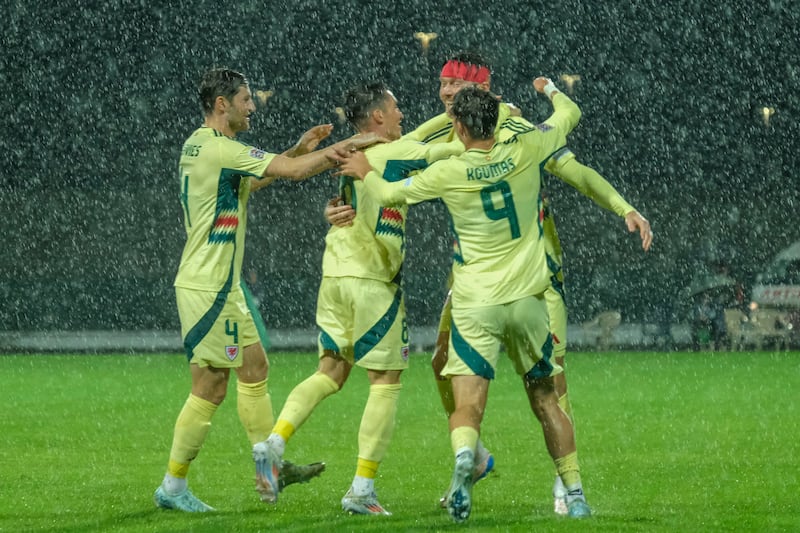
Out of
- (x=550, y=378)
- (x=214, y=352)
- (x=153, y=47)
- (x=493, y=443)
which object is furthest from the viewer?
(x=153, y=47)

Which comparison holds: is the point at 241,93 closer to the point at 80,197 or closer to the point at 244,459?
the point at 244,459

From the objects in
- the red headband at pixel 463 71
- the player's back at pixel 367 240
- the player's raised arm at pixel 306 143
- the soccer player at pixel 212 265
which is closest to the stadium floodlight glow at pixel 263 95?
the player's raised arm at pixel 306 143

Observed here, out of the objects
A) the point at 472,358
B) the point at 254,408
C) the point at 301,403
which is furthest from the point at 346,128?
the point at 472,358

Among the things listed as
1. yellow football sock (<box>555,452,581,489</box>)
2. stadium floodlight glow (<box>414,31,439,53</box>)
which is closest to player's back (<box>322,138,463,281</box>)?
yellow football sock (<box>555,452,581,489</box>)

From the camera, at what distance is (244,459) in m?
9.21

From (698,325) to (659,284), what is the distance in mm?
5222

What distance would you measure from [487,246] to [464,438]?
0.91 metres

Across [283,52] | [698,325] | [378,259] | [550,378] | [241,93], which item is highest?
[283,52]

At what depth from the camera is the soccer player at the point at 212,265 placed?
704 cm

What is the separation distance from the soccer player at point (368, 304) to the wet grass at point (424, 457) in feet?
1.49

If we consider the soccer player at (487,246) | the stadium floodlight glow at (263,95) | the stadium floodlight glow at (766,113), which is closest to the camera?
the soccer player at (487,246)

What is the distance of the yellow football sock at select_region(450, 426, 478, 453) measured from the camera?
6086 mm

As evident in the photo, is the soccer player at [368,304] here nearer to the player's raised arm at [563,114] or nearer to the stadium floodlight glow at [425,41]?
the player's raised arm at [563,114]

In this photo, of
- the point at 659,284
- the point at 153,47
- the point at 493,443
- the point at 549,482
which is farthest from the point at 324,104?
the point at 549,482
